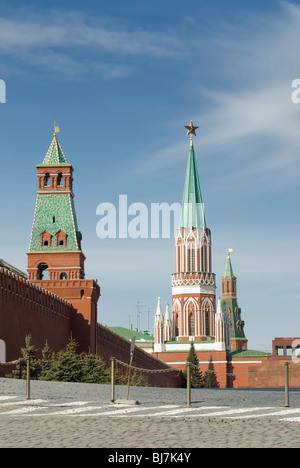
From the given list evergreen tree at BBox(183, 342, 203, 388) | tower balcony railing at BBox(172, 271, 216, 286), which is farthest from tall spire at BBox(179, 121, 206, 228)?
evergreen tree at BBox(183, 342, 203, 388)

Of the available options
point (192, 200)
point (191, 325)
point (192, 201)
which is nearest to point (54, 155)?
point (192, 200)

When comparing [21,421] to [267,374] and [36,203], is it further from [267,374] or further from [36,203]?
[267,374]

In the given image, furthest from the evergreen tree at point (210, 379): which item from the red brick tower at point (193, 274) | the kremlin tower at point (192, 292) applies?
the red brick tower at point (193, 274)

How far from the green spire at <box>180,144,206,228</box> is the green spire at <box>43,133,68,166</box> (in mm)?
44371

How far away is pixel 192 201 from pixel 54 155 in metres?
45.9

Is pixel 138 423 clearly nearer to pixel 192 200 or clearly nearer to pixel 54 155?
pixel 54 155

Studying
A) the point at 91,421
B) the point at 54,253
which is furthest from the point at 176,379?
the point at 91,421

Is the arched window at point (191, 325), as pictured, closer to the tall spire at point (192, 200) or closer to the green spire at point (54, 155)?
the tall spire at point (192, 200)

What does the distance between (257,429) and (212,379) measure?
73.4 m

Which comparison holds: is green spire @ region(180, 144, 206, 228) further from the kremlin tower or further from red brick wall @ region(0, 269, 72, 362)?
red brick wall @ region(0, 269, 72, 362)

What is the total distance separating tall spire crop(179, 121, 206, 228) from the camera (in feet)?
294

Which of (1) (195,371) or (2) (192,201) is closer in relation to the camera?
(1) (195,371)

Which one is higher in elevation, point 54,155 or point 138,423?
point 54,155

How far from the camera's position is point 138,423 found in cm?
1226
